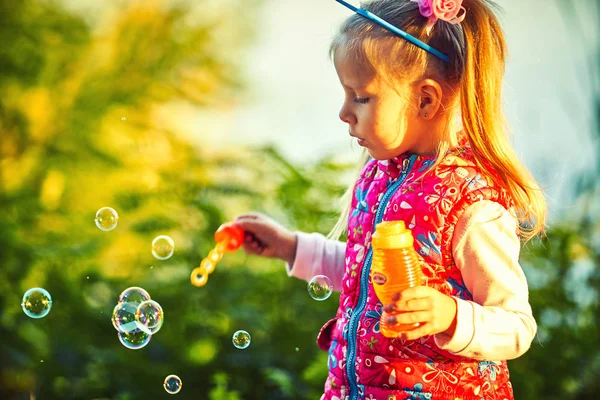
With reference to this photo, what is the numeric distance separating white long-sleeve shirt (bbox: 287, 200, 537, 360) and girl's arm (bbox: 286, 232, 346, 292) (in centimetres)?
49

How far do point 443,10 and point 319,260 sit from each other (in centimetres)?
70

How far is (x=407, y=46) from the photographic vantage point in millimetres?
1580

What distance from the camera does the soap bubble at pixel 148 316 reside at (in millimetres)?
1973

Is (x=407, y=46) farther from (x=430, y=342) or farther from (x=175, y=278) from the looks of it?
(x=175, y=278)

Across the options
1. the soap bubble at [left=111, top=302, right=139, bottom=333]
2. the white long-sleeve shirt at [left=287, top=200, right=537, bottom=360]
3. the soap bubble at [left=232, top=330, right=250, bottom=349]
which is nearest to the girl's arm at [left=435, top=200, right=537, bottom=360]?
the white long-sleeve shirt at [left=287, top=200, right=537, bottom=360]

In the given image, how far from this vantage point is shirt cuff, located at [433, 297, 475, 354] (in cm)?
137

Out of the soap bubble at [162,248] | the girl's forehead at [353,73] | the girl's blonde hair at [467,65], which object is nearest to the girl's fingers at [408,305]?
the girl's blonde hair at [467,65]

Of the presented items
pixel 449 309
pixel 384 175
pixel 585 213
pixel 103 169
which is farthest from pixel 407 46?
pixel 103 169

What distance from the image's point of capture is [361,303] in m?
1.60

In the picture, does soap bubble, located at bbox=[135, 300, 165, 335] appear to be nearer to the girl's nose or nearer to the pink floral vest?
the pink floral vest

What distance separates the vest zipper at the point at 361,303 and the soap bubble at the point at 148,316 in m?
0.60

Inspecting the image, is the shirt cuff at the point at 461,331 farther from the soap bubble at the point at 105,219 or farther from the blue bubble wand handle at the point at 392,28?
the soap bubble at the point at 105,219

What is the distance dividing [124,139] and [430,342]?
8.57ft

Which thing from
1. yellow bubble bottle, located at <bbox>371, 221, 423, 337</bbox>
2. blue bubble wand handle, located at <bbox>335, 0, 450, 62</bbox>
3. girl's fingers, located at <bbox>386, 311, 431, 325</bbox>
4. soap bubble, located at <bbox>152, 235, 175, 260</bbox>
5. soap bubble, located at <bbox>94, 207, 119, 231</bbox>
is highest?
blue bubble wand handle, located at <bbox>335, 0, 450, 62</bbox>
